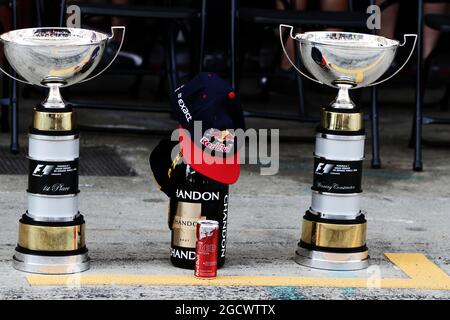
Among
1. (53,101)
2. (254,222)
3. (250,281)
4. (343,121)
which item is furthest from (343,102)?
(53,101)

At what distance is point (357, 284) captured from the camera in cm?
464

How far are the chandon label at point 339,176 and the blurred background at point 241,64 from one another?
2.13 meters

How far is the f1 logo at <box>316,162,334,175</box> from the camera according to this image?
4.79 m

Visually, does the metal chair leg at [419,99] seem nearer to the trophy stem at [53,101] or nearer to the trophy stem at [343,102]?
the trophy stem at [343,102]

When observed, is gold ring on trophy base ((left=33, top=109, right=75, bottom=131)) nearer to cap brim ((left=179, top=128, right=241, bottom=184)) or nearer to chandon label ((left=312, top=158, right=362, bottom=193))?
cap brim ((left=179, top=128, right=241, bottom=184))

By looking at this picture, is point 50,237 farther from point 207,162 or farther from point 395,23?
point 395,23

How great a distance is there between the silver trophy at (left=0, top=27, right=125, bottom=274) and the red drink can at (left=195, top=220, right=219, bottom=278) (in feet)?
1.43

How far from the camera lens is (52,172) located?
4.55 meters

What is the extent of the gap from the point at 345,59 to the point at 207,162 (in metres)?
0.70

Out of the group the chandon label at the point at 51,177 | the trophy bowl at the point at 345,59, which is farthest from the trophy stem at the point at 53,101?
the trophy bowl at the point at 345,59

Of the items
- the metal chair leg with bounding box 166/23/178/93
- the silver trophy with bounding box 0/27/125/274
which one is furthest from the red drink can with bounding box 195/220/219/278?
the metal chair leg with bounding box 166/23/178/93
